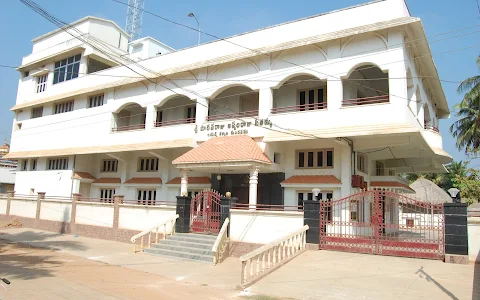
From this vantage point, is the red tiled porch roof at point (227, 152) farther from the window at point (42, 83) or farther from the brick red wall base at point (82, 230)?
the window at point (42, 83)

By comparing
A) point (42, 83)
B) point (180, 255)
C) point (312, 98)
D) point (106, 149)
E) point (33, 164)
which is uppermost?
point (42, 83)

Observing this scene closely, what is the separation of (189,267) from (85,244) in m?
7.68

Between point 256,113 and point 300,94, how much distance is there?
7.69 ft

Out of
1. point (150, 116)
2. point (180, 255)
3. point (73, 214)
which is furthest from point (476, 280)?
point (73, 214)

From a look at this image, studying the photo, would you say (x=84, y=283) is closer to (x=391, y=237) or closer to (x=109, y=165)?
(x=391, y=237)

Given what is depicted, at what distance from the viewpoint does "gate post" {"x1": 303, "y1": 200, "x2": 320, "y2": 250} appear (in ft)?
40.2

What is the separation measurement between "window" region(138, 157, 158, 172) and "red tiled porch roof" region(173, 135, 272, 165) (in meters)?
6.06

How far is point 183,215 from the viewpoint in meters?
15.5

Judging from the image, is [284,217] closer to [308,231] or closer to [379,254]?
[308,231]

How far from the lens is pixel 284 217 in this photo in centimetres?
1300

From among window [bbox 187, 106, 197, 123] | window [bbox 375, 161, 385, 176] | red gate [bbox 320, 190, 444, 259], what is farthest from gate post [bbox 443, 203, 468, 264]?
window [bbox 187, 106, 197, 123]

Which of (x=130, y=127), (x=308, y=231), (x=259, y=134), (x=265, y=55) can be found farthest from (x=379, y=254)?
(x=130, y=127)

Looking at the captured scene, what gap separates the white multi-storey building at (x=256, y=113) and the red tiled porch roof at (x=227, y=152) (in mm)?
74

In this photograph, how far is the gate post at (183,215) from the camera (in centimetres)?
1543
